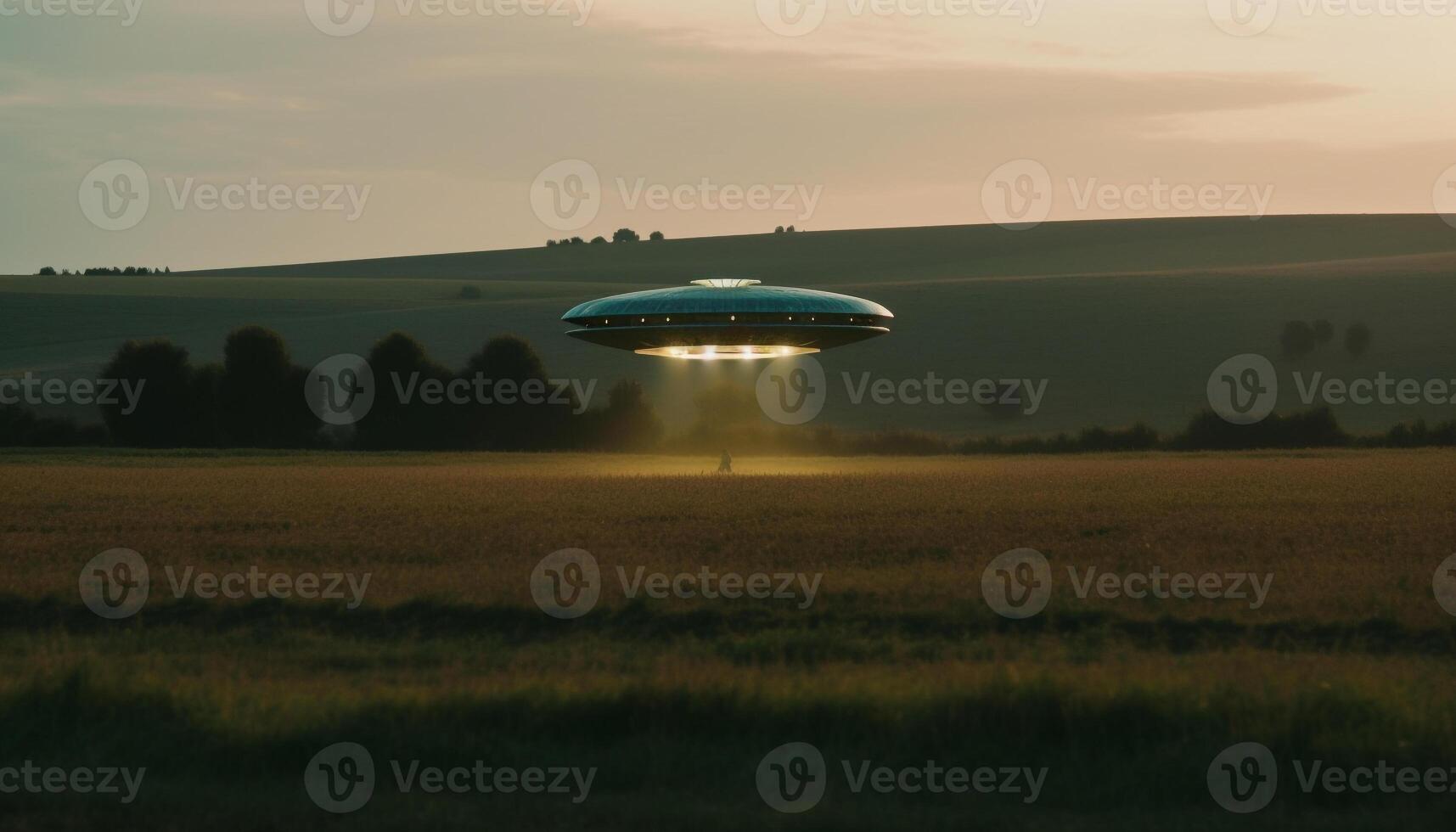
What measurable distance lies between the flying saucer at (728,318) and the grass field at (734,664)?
14692 millimetres

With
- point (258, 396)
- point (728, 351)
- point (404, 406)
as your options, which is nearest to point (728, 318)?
point (728, 351)

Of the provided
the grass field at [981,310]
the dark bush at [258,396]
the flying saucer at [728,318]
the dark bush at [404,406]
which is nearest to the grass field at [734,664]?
the flying saucer at [728,318]

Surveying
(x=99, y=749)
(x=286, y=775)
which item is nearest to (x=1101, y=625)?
(x=286, y=775)

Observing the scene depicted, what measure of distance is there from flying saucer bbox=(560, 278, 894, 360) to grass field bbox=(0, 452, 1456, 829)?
1469 centimetres

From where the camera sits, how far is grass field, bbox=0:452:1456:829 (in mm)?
11109

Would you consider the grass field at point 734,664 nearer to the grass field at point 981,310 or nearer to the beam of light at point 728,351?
the beam of light at point 728,351

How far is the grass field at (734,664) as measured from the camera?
11.1 metres

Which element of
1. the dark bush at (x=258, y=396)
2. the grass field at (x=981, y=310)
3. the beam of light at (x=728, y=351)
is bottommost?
the beam of light at (x=728, y=351)

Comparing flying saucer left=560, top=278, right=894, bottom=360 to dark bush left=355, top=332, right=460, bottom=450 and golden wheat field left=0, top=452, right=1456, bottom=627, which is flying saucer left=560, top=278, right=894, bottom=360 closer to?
golden wheat field left=0, top=452, right=1456, bottom=627

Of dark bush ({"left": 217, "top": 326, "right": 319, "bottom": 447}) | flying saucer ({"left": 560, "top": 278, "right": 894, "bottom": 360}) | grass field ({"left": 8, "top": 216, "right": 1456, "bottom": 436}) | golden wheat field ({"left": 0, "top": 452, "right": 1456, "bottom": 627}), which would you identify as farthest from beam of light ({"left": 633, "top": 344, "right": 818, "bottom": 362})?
dark bush ({"left": 217, "top": 326, "right": 319, "bottom": 447})

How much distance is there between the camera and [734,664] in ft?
51.2

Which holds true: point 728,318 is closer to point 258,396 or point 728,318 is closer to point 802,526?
point 802,526

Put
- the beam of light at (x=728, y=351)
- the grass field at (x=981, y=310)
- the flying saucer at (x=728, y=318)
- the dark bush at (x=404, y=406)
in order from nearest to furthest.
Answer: the flying saucer at (x=728, y=318) < the beam of light at (x=728, y=351) < the dark bush at (x=404, y=406) < the grass field at (x=981, y=310)

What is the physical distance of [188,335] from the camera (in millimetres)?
109812
